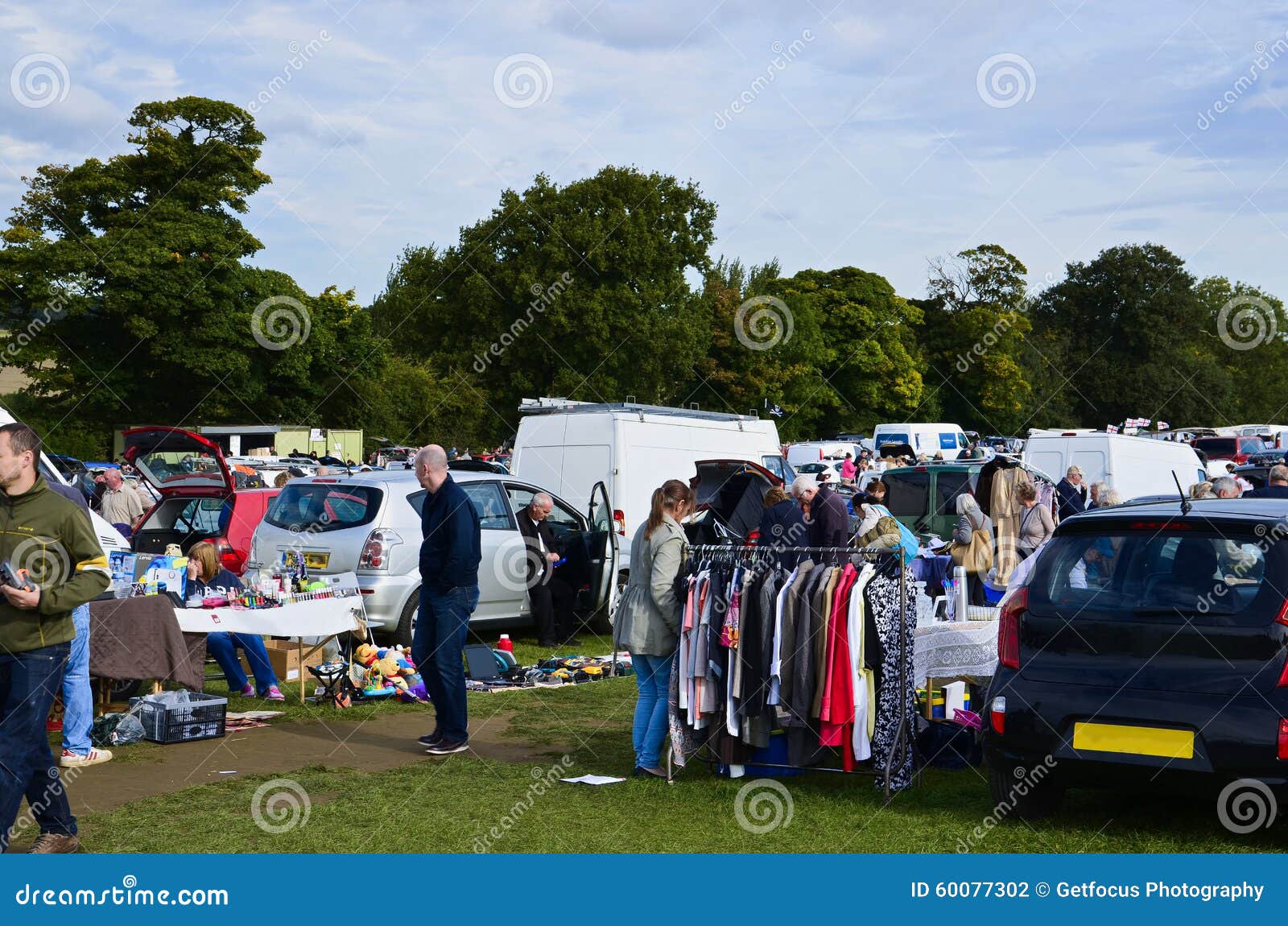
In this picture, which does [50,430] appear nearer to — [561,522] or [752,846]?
[561,522]

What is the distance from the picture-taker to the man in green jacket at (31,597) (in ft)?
17.6

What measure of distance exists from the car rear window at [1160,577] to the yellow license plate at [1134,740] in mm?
515

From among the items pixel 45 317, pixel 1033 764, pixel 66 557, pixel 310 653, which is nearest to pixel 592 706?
pixel 310 653

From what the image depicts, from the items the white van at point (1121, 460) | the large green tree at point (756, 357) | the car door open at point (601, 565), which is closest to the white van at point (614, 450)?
the car door open at point (601, 565)

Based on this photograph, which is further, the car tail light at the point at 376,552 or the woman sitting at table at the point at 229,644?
the car tail light at the point at 376,552

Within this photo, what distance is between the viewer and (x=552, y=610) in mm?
13820

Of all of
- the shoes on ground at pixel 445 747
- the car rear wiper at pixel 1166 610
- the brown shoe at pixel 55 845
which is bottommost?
the shoes on ground at pixel 445 747

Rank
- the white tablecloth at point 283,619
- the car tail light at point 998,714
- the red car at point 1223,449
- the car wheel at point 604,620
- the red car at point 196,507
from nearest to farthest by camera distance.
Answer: the car tail light at point 998,714, the white tablecloth at point 283,619, the car wheel at point 604,620, the red car at point 196,507, the red car at point 1223,449

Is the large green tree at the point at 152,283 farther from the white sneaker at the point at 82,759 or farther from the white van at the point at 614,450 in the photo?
the white sneaker at the point at 82,759

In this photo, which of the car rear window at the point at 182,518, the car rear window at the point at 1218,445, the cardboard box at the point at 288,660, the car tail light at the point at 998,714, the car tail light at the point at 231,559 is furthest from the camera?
the car rear window at the point at 1218,445

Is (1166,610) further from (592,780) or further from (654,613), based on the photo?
(592,780)

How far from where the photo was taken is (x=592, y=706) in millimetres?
10484

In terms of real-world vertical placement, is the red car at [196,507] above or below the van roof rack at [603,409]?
below

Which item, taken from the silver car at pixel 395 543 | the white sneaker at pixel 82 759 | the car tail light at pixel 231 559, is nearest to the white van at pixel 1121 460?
the silver car at pixel 395 543
